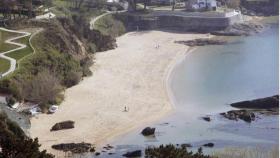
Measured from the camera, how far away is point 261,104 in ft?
154

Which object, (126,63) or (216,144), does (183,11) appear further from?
Result: (216,144)

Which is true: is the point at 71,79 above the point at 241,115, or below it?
above

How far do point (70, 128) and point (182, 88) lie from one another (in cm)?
1483

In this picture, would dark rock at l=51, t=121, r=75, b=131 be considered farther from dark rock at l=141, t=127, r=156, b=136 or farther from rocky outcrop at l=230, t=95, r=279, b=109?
rocky outcrop at l=230, t=95, r=279, b=109

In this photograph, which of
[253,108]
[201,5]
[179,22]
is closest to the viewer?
[253,108]

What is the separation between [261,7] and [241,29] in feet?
59.0

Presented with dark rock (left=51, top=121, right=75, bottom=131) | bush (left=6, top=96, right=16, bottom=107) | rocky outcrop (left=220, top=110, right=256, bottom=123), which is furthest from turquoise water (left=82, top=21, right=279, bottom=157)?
bush (left=6, top=96, right=16, bottom=107)

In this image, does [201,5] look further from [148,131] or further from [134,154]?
[134,154]

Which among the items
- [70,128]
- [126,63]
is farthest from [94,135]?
[126,63]

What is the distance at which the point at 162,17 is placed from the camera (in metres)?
88.0

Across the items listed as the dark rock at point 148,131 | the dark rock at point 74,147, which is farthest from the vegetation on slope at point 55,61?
the dark rock at point 148,131

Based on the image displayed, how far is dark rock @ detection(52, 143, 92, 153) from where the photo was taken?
121ft

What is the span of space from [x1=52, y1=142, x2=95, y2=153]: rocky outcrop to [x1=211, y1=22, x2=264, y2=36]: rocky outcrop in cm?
4871

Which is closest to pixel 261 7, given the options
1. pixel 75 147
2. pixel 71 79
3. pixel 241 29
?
pixel 241 29
